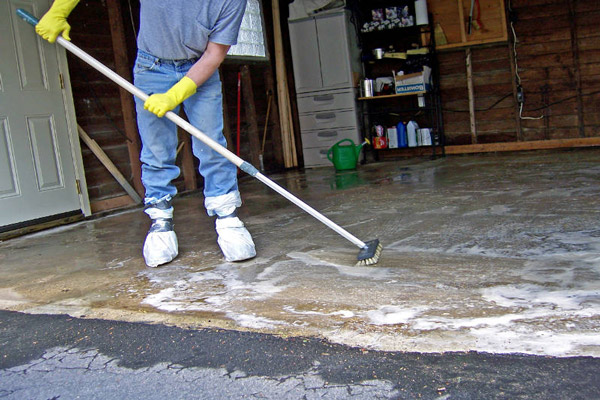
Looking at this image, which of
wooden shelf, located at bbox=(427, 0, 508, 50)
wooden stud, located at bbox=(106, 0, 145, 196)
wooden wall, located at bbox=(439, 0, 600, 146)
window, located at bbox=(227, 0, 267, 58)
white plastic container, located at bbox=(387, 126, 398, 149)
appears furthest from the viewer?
white plastic container, located at bbox=(387, 126, 398, 149)

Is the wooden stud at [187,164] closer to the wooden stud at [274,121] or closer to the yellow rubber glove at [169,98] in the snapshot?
the wooden stud at [274,121]

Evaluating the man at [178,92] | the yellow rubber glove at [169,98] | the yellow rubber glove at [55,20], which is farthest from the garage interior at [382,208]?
the yellow rubber glove at [55,20]

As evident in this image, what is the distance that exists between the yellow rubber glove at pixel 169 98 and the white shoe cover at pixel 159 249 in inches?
20.4

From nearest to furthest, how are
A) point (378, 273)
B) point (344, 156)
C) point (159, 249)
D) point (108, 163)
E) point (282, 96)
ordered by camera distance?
point (378, 273), point (159, 249), point (108, 163), point (344, 156), point (282, 96)

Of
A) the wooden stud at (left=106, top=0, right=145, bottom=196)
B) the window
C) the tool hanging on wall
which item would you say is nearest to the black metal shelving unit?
the tool hanging on wall

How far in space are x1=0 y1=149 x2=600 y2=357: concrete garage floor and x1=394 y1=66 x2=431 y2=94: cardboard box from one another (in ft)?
7.97

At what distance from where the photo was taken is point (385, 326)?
170 cm

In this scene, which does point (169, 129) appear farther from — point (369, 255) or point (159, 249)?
point (369, 255)

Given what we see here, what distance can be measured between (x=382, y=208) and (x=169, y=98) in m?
1.56

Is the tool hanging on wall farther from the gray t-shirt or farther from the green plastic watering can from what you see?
the gray t-shirt

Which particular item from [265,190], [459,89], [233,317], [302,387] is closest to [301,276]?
[233,317]

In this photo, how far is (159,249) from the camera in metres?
2.64

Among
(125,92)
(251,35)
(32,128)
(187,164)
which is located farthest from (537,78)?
(32,128)

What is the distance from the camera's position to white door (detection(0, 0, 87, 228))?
394 cm
